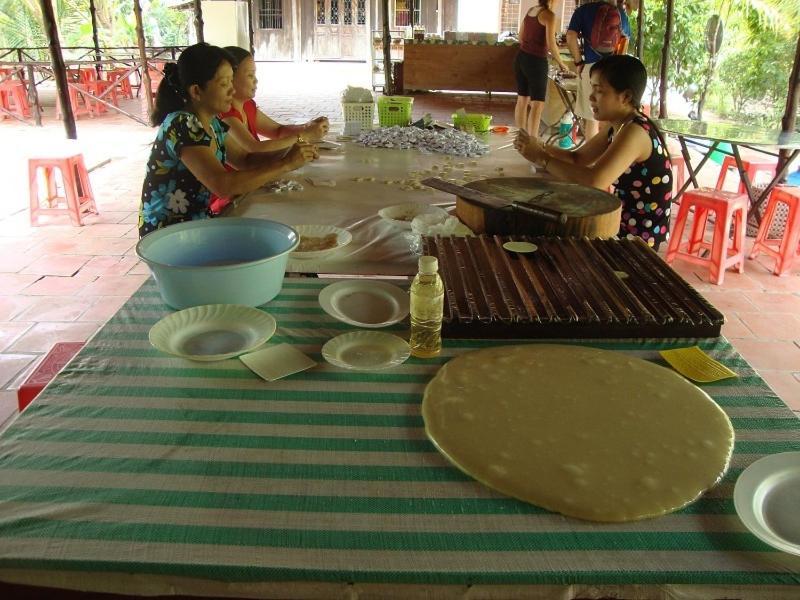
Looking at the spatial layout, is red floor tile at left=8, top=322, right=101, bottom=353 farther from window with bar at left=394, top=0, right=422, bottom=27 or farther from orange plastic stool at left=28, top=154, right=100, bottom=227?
window with bar at left=394, top=0, right=422, bottom=27

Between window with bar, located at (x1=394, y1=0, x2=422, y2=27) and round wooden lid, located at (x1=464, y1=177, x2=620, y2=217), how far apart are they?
15150 mm

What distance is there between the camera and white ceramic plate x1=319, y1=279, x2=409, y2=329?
1246 millimetres

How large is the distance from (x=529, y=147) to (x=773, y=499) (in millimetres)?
1721

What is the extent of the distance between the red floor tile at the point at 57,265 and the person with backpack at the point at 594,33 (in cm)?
406

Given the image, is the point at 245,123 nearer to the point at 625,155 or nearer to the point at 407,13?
the point at 625,155

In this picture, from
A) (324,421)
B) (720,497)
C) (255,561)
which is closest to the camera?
(255,561)

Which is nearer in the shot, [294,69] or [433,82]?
[433,82]

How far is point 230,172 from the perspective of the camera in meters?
2.08

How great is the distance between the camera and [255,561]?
699 mm

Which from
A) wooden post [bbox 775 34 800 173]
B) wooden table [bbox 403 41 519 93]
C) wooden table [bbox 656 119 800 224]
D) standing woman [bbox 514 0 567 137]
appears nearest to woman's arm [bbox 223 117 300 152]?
wooden table [bbox 656 119 800 224]

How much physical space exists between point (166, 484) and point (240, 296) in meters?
0.50

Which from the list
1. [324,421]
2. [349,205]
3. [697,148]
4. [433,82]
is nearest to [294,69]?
[433,82]

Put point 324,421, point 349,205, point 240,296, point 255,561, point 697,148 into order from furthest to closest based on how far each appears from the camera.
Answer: point 697,148, point 349,205, point 240,296, point 324,421, point 255,561

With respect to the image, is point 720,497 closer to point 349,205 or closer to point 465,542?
point 465,542
